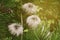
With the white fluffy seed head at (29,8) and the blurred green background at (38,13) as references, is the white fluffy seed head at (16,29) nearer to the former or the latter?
the blurred green background at (38,13)

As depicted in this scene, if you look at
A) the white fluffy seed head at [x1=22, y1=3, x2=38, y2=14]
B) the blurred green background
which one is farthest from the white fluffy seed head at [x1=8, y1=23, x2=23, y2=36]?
the white fluffy seed head at [x1=22, y1=3, x2=38, y2=14]

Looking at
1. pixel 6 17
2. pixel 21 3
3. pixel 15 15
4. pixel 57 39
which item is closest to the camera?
pixel 57 39

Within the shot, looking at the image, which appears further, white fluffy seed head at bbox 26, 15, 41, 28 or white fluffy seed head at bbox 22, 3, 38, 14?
white fluffy seed head at bbox 22, 3, 38, 14

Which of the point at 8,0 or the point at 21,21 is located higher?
the point at 8,0

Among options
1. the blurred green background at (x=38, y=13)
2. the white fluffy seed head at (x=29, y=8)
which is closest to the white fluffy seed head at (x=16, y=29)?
the blurred green background at (x=38, y=13)

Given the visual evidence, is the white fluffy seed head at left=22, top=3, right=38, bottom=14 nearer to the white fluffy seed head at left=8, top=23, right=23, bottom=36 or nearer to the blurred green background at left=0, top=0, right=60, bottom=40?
the blurred green background at left=0, top=0, right=60, bottom=40

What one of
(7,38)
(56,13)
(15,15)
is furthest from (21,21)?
(56,13)

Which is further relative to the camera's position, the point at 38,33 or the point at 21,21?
the point at 21,21

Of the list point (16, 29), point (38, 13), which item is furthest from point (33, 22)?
point (38, 13)

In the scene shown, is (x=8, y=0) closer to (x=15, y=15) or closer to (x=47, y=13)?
(x=15, y=15)
